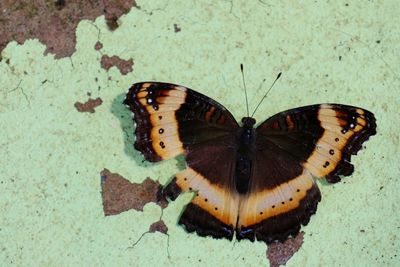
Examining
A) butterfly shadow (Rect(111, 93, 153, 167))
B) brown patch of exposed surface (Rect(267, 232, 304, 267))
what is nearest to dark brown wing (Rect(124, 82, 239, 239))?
butterfly shadow (Rect(111, 93, 153, 167))

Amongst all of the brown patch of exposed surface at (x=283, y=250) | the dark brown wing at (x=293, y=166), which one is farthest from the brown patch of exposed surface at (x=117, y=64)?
the brown patch of exposed surface at (x=283, y=250)

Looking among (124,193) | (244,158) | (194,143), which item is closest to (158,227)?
(124,193)

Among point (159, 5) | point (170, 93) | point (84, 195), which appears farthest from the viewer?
point (159, 5)

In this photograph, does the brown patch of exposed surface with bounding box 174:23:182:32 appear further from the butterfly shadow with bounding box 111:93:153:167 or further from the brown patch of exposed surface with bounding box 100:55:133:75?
the butterfly shadow with bounding box 111:93:153:167

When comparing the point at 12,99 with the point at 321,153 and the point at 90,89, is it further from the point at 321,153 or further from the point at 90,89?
the point at 321,153

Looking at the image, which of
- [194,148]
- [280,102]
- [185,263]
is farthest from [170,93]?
[185,263]

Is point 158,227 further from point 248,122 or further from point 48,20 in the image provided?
point 48,20

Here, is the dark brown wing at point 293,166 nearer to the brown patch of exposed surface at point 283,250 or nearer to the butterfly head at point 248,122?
the butterfly head at point 248,122
